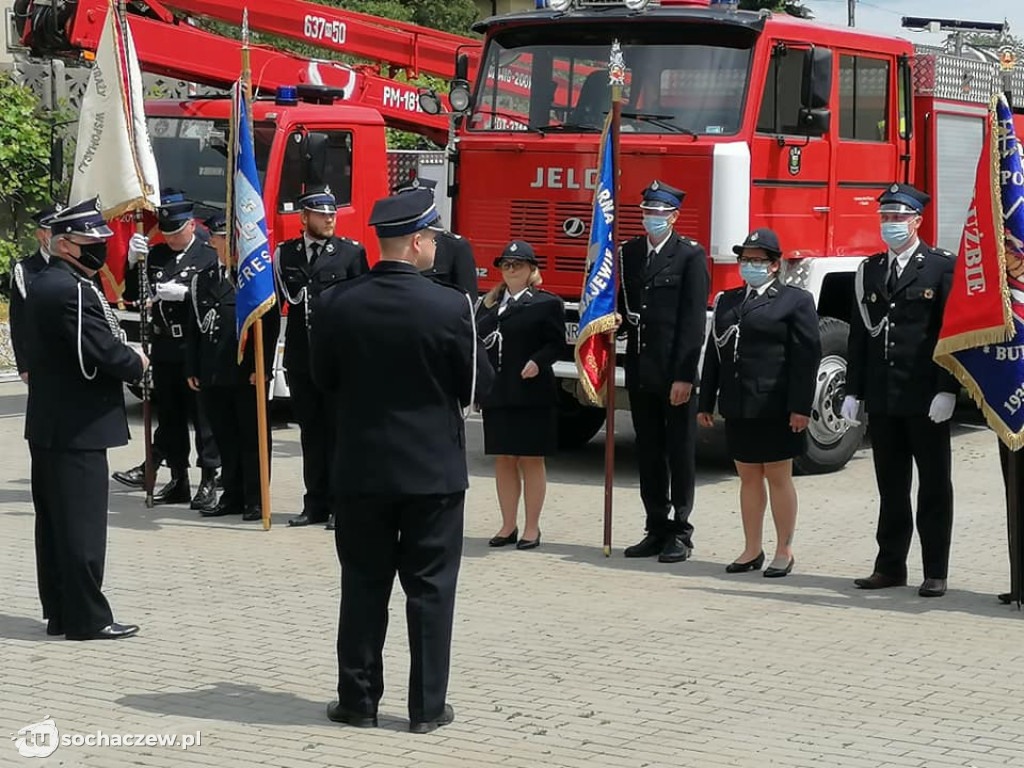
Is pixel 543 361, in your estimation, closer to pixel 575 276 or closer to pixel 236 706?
pixel 575 276

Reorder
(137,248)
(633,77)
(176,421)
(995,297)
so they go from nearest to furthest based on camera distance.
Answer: (995,297) → (137,248) → (176,421) → (633,77)

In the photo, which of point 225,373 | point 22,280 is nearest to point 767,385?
point 225,373

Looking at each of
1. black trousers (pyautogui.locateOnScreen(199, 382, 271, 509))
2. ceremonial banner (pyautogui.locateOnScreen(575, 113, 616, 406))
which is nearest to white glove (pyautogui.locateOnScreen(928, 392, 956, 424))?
ceremonial banner (pyautogui.locateOnScreen(575, 113, 616, 406))

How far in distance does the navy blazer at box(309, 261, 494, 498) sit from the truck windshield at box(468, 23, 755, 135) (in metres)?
5.77

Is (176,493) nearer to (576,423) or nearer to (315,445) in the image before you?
(315,445)

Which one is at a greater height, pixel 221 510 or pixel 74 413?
pixel 74 413

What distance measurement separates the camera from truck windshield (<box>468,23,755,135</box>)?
468 inches

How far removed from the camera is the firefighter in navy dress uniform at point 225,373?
11.1 meters

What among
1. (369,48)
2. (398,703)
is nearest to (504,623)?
(398,703)

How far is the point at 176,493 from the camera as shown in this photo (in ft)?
37.9

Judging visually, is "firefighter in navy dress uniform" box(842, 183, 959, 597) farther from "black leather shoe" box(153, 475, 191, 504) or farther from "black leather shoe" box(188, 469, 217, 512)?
"black leather shoe" box(153, 475, 191, 504)

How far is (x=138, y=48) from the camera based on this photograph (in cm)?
1579

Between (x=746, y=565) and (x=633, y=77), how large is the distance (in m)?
4.00

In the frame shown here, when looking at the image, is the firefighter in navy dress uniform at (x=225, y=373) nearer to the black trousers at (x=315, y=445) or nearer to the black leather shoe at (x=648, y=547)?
the black trousers at (x=315, y=445)
